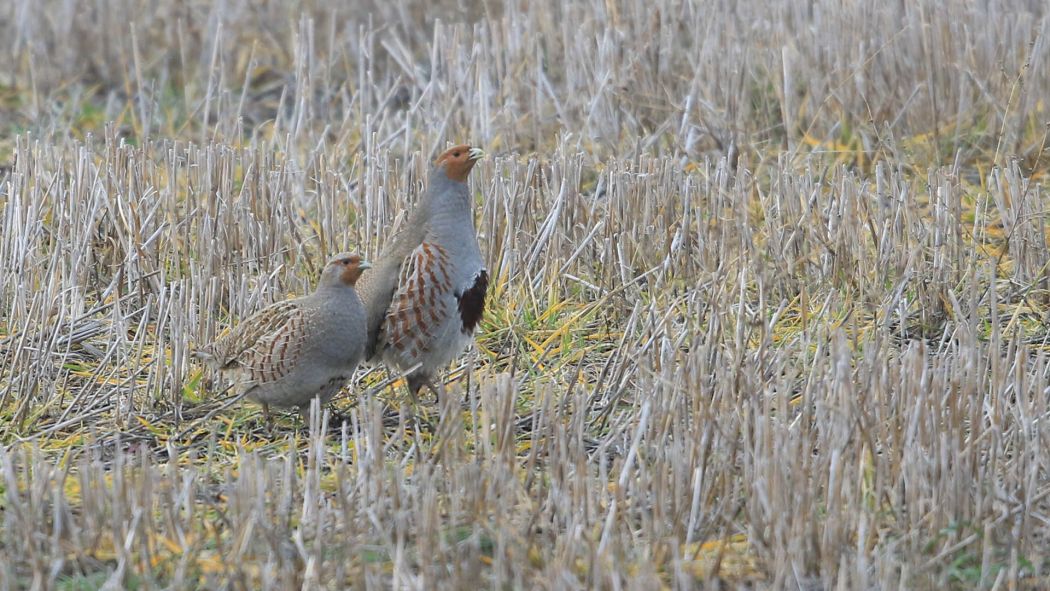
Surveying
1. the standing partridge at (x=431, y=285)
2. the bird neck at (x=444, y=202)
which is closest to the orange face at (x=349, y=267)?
the standing partridge at (x=431, y=285)

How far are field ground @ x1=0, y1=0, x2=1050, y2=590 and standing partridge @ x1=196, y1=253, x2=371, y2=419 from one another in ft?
0.42

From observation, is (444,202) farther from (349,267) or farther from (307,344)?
(307,344)

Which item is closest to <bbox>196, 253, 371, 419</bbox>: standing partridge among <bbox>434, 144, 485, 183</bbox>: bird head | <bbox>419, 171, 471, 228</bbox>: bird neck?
<bbox>419, 171, 471, 228</bbox>: bird neck

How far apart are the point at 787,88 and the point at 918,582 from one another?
13.6ft

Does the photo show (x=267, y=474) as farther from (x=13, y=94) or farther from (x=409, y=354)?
(x=13, y=94)

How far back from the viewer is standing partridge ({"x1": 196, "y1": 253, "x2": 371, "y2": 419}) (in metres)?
4.25

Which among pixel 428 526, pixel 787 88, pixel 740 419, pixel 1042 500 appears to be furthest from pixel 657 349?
pixel 787 88

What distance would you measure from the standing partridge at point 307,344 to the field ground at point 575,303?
0.42ft

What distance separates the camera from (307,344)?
167 inches

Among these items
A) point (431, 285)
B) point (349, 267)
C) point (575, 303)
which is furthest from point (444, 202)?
point (575, 303)

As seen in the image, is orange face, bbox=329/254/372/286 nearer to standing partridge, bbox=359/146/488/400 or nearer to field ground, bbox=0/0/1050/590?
standing partridge, bbox=359/146/488/400

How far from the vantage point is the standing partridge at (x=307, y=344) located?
4.25m

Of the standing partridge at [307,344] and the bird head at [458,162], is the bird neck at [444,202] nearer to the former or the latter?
the bird head at [458,162]

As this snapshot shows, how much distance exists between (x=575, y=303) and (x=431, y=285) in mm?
976
